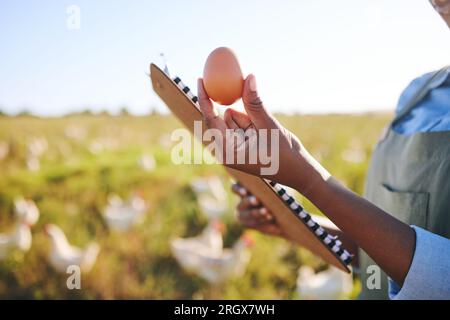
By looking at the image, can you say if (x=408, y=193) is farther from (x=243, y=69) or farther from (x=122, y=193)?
(x=122, y=193)

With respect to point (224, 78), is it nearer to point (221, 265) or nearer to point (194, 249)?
point (221, 265)

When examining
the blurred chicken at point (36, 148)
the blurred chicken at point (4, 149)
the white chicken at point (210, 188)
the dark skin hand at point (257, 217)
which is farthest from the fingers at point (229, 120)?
the blurred chicken at point (4, 149)

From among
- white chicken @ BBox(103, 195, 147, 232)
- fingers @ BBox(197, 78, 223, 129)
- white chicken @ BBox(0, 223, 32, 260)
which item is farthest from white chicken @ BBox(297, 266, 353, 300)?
white chicken @ BBox(0, 223, 32, 260)

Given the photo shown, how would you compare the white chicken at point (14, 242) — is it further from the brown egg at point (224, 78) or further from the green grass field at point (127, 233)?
the brown egg at point (224, 78)

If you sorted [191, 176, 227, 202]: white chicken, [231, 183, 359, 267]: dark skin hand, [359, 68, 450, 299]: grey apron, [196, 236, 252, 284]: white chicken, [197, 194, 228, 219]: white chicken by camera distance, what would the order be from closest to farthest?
[359, 68, 450, 299]: grey apron → [231, 183, 359, 267]: dark skin hand → [196, 236, 252, 284]: white chicken → [197, 194, 228, 219]: white chicken → [191, 176, 227, 202]: white chicken

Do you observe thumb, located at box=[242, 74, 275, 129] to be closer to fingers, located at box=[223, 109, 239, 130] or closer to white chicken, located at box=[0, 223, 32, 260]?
fingers, located at box=[223, 109, 239, 130]

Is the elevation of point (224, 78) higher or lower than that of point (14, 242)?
higher

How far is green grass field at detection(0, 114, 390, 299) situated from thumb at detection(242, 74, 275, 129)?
2.05 metres

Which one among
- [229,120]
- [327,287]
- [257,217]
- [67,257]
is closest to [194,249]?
[67,257]

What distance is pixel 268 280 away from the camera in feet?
10.1

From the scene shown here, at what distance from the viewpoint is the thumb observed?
89 centimetres

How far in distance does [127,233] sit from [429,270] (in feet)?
9.94

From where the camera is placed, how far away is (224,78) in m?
1.11

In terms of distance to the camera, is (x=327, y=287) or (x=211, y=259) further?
(x=211, y=259)
